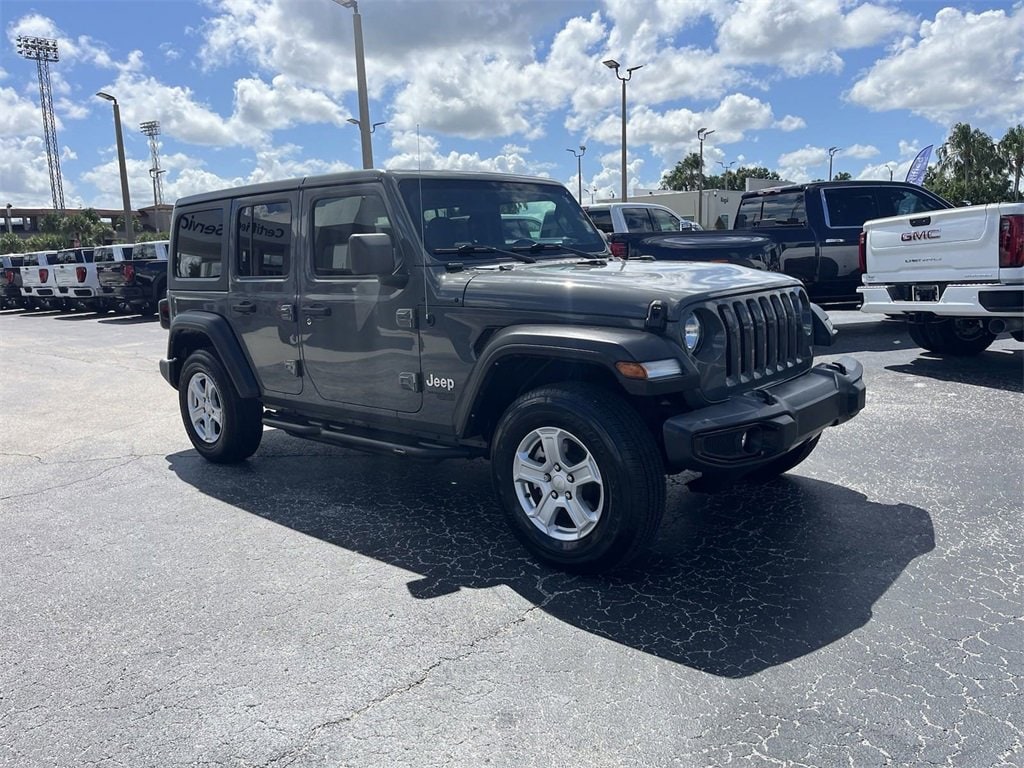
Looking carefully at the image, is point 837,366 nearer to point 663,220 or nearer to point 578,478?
point 578,478

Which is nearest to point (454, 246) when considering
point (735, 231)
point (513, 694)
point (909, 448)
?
point (513, 694)

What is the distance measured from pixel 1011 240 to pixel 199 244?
21.7ft

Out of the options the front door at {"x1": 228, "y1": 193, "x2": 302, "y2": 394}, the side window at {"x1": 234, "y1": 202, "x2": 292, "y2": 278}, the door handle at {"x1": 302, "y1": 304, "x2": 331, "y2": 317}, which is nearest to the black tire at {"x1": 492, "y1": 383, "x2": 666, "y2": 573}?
the door handle at {"x1": 302, "y1": 304, "x2": 331, "y2": 317}

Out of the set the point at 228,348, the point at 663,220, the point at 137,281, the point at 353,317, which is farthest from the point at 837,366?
the point at 137,281

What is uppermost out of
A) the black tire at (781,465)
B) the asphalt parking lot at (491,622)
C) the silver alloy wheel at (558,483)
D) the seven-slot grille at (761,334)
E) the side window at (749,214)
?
the side window at (749,214)

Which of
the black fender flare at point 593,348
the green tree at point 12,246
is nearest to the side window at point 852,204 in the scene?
the black fender flare at point 593,348

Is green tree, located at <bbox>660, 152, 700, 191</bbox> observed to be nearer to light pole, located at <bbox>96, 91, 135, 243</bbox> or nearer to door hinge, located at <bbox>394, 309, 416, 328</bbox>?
light pole, located at <bbox>96, 91, 135, 243</bbox>

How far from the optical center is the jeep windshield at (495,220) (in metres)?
4.41

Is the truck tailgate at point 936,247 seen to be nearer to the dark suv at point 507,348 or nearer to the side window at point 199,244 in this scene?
the dark suv at point 507,348

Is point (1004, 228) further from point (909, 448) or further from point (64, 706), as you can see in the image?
point (64, 706)

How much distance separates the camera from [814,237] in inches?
415

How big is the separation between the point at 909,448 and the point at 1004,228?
280cm

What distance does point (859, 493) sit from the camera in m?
4.67

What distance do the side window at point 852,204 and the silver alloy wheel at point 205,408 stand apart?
27.1 ft
